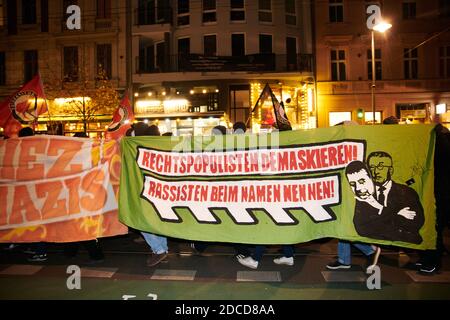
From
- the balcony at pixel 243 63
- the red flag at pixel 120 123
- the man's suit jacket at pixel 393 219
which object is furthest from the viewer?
Answer: the balcony at pixel 243 63

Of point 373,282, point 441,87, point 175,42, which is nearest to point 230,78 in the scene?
point 175,42

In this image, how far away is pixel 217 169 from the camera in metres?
5.41

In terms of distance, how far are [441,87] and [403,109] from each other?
2492 mm

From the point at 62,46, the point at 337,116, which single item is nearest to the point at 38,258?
the point at 337,116

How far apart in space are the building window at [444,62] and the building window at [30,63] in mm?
25303

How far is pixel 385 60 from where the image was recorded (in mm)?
22453

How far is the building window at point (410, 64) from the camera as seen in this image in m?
22.4

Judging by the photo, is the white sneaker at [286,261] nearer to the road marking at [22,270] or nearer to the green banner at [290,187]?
the green banner at [290,187]

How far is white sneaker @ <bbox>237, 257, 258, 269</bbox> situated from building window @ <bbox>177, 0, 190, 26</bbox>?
20160 millimetres

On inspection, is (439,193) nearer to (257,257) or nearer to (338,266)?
(338,266)

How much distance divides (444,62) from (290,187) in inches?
863

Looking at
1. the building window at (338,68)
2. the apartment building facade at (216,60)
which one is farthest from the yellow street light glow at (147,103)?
the building window at (338,68)

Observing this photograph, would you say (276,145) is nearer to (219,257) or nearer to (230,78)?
(219,257)

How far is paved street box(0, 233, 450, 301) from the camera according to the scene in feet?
15.4
